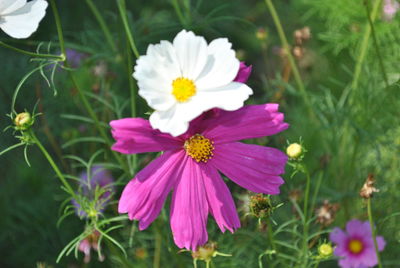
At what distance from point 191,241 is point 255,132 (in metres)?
0.17

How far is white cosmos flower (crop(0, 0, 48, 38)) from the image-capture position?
2.24 feet

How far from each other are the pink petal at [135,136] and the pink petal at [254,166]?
3.7 inches

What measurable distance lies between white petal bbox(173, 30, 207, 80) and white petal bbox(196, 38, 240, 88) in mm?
13

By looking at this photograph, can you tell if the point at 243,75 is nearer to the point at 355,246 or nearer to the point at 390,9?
the point at 355,246

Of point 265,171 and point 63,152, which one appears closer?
point 265,171

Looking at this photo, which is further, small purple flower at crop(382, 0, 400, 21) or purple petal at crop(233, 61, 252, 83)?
small purple flower at crop(382, 0, 400, 21)

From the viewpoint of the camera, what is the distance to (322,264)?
129 centimetres

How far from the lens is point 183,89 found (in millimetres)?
627

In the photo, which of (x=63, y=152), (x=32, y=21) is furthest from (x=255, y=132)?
(x=63, y=152)

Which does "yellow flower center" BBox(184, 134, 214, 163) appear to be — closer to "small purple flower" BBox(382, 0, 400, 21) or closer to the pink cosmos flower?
the pink cosmos flower

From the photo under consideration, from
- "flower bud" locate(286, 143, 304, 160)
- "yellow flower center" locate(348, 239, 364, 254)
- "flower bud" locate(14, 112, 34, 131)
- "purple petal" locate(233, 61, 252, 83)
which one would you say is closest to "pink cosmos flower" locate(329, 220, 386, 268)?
"yellow flower center" locate(348, 239, 364, 254)

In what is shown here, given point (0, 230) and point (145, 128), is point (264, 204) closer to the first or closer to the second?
point (145, 128)

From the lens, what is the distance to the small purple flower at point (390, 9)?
4.79 ft

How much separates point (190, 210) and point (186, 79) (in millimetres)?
179
